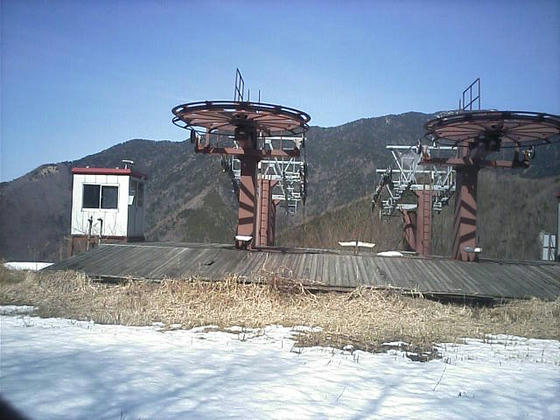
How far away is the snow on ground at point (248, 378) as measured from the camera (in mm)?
5344

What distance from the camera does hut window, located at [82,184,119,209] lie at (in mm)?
22688

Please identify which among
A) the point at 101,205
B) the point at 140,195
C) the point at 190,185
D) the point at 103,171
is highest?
the point at 190,185

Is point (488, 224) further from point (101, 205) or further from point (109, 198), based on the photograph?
point (101, 205)

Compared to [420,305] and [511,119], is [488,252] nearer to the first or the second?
[511,119]

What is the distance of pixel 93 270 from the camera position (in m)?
14.2

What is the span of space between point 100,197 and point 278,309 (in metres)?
13.9

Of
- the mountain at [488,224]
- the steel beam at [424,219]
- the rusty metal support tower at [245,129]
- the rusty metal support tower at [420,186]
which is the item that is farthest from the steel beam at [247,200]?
the mountain at [488,224]

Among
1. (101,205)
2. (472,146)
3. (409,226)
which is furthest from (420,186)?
(101,205)

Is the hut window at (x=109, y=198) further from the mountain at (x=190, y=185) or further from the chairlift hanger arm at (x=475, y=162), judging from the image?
the chairlift hanger arm at (x=475, y=162)

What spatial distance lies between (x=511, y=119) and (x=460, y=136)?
8.49 feet

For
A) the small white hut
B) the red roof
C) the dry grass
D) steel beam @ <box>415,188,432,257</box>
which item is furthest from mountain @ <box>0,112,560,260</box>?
the dry grass

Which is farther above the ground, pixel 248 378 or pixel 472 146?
pixel 472 146

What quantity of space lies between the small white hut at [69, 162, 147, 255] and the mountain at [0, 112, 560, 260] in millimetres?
4165

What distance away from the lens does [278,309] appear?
11.8m
